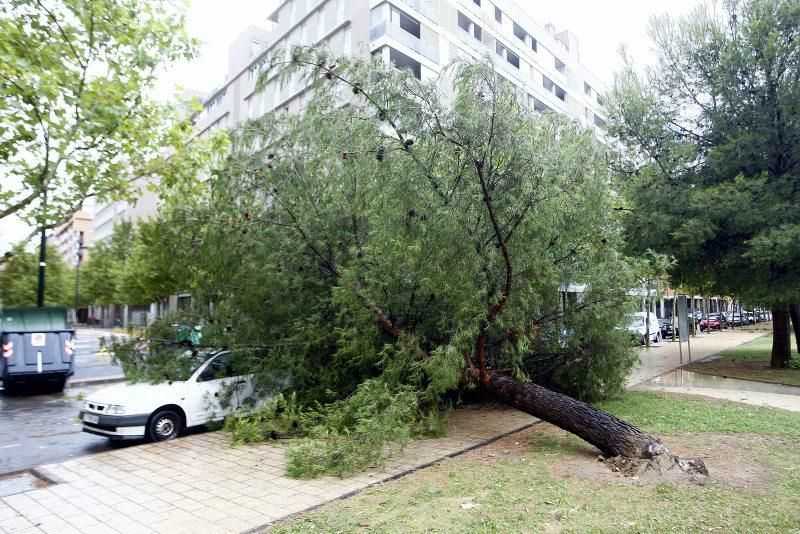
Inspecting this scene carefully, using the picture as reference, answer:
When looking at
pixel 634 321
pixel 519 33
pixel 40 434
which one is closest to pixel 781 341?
pixel 634 321

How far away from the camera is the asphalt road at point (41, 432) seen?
7973 mm

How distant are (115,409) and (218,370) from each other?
1.62 metres

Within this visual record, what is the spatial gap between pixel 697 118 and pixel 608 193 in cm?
1011

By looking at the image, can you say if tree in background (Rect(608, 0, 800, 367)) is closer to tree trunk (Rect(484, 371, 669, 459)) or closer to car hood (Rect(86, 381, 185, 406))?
tree trunk (Rect(484, 371, 669, 459))

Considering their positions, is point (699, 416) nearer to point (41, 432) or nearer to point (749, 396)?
point (749, 396)

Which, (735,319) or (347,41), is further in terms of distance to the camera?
(735,319)

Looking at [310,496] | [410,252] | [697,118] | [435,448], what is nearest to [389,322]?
[410,252]

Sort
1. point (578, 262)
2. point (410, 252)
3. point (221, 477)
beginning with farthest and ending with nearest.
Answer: point (578, 262) < point (410, 252) < point (221, 477)

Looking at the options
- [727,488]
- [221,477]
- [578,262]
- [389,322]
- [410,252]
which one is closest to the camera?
[727,488]

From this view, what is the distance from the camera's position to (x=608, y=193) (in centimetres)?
842

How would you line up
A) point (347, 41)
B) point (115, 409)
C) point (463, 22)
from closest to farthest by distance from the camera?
1. point (115, 409)
2. point (347, 41)
3. point (463, 22)

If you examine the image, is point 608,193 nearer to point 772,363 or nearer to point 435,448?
point 435,448

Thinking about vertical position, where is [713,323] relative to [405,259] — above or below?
below

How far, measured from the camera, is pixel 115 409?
7977mm
